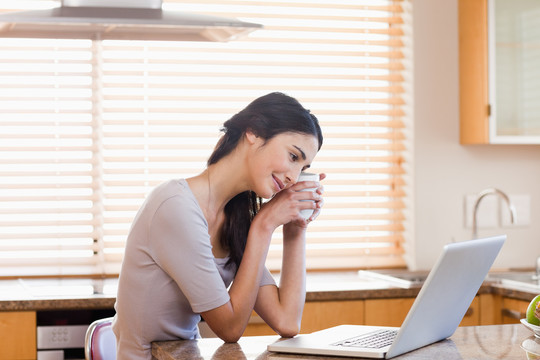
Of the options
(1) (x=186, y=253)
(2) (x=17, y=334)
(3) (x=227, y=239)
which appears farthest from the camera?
(2) (x=17, y=334)

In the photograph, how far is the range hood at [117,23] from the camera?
6.52ft

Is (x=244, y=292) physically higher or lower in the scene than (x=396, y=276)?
higher

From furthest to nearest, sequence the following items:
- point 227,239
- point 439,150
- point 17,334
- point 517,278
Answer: point 439,150 → point 517,278 → point 17,334 → point 227,239

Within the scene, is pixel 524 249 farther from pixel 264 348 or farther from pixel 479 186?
pixel 264 348

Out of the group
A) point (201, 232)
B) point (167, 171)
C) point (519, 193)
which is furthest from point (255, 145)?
point (519, 193)

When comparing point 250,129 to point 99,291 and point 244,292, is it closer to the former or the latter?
point 244,292

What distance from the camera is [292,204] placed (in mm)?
1892

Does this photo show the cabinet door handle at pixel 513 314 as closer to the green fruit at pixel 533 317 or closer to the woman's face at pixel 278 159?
the green fruit at pixel 533 317

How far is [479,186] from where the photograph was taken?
3.61 meters

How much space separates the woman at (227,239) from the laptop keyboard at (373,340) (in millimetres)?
217

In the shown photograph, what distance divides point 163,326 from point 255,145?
462mm

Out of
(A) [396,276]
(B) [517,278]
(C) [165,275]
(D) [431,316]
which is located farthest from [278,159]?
(B) [517,278]

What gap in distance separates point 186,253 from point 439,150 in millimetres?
2144

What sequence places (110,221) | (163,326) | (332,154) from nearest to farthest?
(163,326), (110,221), (332,154)
